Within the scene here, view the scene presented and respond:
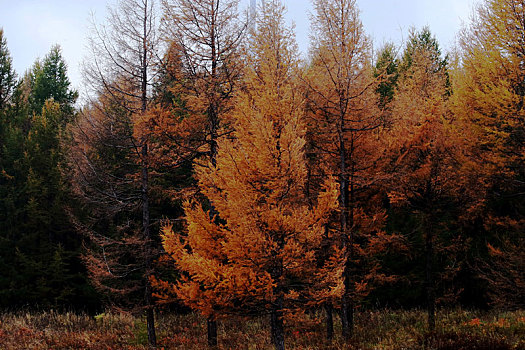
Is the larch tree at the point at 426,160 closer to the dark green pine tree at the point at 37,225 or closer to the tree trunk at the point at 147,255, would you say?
the tree trunk at the point at 147,255

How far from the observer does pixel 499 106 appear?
10.6 metres

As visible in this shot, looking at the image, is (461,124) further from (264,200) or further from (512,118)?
(264,200)

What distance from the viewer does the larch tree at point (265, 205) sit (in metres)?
7.34

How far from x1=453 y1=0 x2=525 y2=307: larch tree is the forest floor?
1.62m

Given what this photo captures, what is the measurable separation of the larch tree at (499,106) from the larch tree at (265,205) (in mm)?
6191

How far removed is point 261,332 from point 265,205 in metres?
8.13

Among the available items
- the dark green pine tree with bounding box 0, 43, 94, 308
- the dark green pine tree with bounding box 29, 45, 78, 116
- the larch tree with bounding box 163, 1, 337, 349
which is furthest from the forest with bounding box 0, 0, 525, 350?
the dark green pine tree with bounding box 29, 45, 78, 116

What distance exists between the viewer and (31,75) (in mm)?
39500

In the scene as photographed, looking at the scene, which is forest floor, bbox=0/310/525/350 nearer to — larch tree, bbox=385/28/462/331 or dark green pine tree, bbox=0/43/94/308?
larch tree, bbox=385/28/462/331

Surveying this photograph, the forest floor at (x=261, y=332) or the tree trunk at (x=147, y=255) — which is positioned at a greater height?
the tree trunk at (x=147, y=255)

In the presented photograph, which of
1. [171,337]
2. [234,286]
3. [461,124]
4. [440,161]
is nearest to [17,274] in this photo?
[171,337]

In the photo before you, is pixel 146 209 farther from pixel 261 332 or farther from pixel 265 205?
pixel 261 332

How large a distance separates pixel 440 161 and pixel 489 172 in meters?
1.46

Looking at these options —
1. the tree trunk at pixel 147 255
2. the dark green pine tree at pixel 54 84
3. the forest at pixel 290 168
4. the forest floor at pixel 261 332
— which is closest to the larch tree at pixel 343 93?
the forest at pixel 290 168
